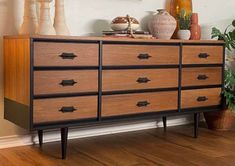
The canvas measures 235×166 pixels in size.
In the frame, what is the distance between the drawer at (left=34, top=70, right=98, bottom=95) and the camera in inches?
83.2

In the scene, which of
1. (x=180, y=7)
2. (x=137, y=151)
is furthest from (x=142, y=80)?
(x=180, y=7)

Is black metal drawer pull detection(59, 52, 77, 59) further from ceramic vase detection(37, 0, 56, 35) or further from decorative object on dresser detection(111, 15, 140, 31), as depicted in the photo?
decorative object on dresser detection(111, 15, 140, 31)

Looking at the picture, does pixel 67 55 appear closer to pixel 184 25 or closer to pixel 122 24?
pixel 122 24

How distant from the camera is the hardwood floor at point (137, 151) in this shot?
7.38 ft

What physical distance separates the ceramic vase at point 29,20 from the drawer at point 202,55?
1034 mm

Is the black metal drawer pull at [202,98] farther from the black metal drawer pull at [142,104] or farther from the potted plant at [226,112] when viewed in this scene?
the black metal drawer pull at [142,104]

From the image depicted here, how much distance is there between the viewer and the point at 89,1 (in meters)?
2.78

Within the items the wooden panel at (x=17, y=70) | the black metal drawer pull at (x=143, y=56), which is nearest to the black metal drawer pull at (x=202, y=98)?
the black metal drawer pull at (x=143, y=56)

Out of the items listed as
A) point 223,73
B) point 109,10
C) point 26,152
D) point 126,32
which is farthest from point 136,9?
point 26,152

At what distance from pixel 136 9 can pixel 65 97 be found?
1.13 m

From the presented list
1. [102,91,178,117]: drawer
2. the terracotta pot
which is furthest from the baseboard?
[102,91,178,117]: drawer

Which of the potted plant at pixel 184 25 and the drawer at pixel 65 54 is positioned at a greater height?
the potted plant at pixel 184 25

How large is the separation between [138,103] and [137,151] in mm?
307

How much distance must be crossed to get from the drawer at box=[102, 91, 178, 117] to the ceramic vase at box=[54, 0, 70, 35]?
1.57 feet
